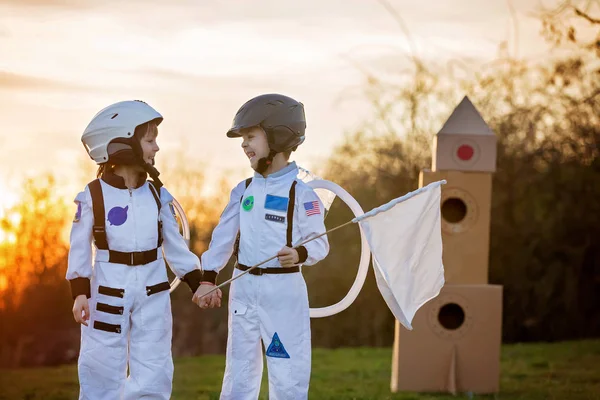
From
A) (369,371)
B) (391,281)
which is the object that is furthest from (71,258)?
(369,371)

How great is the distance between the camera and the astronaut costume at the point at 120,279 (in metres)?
4.69

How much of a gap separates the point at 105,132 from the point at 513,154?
30.6ft

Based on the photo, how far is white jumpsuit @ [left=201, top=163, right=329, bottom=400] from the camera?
4906 millimetres

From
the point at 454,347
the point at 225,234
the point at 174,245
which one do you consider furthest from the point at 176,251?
the point at 454,347

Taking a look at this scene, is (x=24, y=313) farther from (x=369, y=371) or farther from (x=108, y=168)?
(x=108, y=168)

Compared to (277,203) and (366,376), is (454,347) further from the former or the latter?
(277,203)

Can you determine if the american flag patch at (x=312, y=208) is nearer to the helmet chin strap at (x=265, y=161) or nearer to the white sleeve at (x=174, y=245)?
the helmet chin strap at (x=265, y=161)

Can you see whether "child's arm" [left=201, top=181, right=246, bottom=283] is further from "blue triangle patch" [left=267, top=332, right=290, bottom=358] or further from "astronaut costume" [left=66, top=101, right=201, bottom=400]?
"blue triangle patch" [left=267, top=332, right=290, bottom=358]

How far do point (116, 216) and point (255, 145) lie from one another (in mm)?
862

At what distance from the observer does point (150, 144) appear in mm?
4949

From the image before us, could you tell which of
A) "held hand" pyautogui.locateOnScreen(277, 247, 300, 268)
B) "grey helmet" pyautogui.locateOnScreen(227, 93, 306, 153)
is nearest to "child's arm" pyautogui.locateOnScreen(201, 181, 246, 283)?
"grey helmet" pyautogui.locateOnScreen(227, 93, 306, 153)

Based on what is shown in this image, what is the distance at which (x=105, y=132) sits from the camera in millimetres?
4859

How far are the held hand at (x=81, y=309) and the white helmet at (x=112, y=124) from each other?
0.72m

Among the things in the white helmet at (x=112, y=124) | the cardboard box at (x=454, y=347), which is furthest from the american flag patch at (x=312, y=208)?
the cardboard box at (x=454, y=347)
